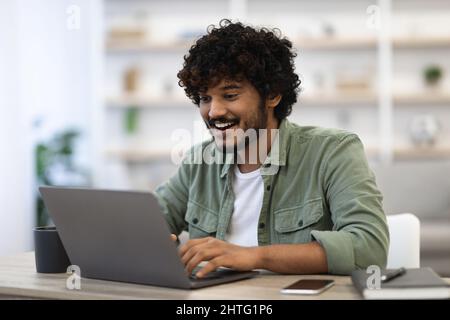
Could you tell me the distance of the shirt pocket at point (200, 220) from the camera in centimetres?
197

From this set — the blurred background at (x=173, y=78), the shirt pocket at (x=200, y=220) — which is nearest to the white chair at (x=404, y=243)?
the shirt pocket at (x=200, y=220)

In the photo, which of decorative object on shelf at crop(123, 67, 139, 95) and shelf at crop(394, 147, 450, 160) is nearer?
shelf at crop(394, 147, 450, 160)

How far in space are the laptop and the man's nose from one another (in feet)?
1.41

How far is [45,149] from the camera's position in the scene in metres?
5.61

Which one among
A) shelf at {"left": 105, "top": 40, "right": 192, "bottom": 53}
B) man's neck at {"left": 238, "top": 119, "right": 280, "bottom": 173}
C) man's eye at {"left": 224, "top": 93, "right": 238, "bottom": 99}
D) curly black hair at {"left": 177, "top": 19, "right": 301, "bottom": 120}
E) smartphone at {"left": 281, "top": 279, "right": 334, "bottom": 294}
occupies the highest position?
shelf at {"left": 105, "top": 40, "right": 192, "bottom": 53}

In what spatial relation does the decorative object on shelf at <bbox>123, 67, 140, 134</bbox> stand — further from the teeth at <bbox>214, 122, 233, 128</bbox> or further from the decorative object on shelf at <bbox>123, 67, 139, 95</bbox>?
the teeth at <bbox>214, 122, 233, 128</bbox>

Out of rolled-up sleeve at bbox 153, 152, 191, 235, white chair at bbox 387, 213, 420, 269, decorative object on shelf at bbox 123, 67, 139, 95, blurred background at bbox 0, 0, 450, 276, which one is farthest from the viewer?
decorative object on shelf at bbox 123, 67, 139, 95

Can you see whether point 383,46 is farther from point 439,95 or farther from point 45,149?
point 45,149

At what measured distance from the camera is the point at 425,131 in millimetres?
5637

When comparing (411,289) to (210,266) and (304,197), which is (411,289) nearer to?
(210,266)

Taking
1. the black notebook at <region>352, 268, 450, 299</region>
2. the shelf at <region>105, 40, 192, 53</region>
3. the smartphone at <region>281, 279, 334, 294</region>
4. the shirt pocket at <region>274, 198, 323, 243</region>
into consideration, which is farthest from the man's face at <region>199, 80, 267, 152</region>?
the shelf at <region>105, 40, 192, 53</region>

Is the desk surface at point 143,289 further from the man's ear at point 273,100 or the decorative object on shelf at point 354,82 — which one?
the decorative object on shelf at point 354,82

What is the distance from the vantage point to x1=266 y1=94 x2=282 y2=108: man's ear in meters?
2.01
